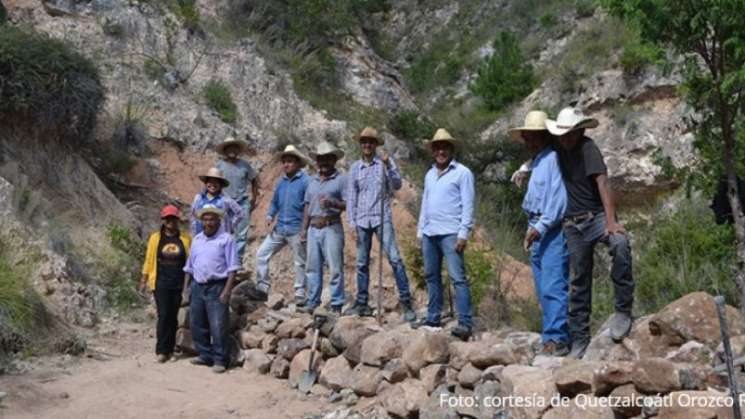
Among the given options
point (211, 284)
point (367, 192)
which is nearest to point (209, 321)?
point (211, 284)

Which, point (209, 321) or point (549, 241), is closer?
point (549, 241)

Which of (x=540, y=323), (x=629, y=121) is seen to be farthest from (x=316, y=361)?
(x=629, y=121)

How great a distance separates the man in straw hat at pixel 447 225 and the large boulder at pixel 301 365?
3.74ft

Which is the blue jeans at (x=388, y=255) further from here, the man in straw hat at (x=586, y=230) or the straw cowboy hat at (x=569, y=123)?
the straw cowboy hat at (x=569, y=123)

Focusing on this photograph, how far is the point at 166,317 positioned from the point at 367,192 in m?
2.27

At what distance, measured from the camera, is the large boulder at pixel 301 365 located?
647 centimetres

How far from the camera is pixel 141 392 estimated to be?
6113 millimetres

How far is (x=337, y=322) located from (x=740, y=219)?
3340mm

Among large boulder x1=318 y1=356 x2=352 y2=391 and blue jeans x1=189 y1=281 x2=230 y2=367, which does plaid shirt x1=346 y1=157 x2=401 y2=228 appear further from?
blue jeans x1=189 y1=281 x2=230 y2=367

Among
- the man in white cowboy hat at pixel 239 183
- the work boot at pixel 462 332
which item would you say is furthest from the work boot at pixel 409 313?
the man in white cowboy hat at pixel 239 183

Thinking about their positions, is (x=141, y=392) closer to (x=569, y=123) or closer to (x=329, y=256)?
(x=329, y=256)

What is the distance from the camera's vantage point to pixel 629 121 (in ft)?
58.6

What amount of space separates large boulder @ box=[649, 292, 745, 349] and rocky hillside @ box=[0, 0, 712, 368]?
2.73 meters

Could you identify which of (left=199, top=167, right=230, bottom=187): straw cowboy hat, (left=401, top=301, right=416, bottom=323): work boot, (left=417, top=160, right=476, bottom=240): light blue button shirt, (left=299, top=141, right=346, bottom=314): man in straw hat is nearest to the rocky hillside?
(left=401, top=301, right=416, bottom=323): work boot
